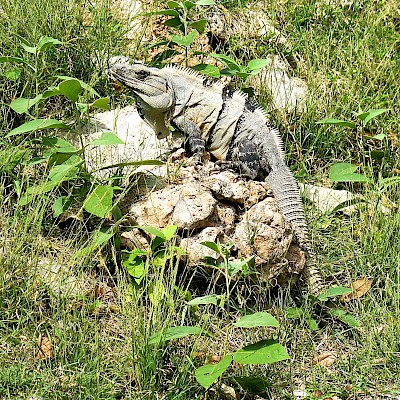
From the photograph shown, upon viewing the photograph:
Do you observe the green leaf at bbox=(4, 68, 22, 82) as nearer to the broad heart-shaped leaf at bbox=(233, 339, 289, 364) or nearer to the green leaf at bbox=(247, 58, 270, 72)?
the green leaf at bbox=(247, 58, 270, 72)

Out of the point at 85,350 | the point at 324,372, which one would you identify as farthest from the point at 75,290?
the point at 324,372

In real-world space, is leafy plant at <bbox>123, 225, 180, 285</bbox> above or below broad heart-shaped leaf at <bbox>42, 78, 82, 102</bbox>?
below

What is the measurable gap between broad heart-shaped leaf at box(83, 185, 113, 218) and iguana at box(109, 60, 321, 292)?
1005 millimetres

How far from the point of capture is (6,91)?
511cm

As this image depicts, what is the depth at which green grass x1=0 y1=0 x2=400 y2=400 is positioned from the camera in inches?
144

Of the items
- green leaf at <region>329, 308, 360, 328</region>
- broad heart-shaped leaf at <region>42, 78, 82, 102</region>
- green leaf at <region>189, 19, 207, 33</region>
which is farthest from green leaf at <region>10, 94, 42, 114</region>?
green leaf at <region>329, 308, 360, 328</region>

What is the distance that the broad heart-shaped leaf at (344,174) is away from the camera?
503 centimetres

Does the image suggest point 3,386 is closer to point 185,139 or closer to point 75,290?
point 75,290

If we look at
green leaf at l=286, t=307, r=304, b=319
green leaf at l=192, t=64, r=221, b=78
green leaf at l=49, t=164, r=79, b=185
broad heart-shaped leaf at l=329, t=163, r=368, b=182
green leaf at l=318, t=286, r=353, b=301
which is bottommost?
green leaf at l=286, t=307, r=304, b=319

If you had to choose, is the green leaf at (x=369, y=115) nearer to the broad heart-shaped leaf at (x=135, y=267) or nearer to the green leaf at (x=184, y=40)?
the green leaf at (x=184, y=40)

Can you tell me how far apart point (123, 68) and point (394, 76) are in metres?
2.43

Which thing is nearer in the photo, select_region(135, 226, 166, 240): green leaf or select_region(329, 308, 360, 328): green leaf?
select_region(135, 226, 166, 240): green leaf

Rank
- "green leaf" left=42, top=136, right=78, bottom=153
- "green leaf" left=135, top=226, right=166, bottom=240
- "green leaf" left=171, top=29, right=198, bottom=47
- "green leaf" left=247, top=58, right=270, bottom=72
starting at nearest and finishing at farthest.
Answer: "green leaf" left=135, top=226, right=166, bottom=240 → "green leaf" left=42, top=136, right=78, bottom=153 → "green leaf" left=171, top=29, right=198, bottom=47 → "green leaf" left=247, top=58, right=270, bottom=72

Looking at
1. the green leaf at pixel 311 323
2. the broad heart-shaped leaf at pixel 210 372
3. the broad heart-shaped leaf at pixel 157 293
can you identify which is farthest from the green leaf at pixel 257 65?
the broad heart-shaped leaf at pixel 210 372
